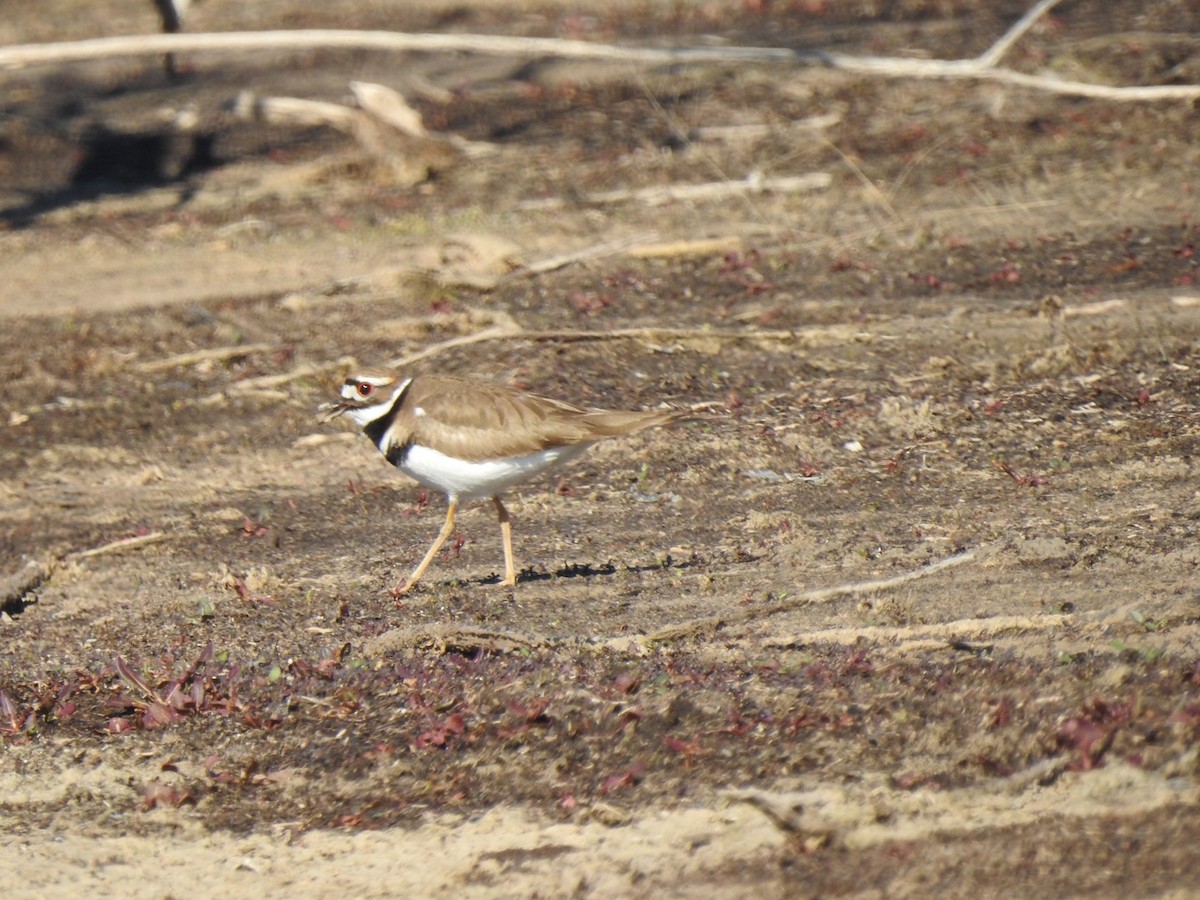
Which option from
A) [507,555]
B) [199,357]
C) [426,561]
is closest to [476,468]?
[507,555]

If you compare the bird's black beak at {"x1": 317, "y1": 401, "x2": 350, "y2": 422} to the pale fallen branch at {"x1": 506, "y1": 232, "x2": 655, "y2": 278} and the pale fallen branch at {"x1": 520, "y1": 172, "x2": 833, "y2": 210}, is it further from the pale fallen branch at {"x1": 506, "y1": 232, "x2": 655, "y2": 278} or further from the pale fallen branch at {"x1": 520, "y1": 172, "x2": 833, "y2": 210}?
the pale fallen branch at {"x1": 520, "y1": 172, "x2": 833, "y2": 210}

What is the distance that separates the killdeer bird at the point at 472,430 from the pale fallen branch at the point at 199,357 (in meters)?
4.15

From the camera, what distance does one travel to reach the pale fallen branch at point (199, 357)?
11305 mm

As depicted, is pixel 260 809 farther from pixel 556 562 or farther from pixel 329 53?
pixel 329 53

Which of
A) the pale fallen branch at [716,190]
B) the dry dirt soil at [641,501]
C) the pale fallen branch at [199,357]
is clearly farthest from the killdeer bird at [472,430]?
the pale fallen branch at [716,190]

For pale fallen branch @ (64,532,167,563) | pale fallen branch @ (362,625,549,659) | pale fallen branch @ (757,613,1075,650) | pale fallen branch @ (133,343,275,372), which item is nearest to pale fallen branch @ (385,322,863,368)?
pale fallen branch @ (133,343,275,372)

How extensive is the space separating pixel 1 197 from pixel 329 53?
5768 millimetres

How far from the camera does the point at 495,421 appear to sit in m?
7.03

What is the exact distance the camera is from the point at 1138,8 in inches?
672

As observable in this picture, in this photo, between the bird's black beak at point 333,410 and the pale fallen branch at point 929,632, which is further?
the bird's black beak at point 333,410

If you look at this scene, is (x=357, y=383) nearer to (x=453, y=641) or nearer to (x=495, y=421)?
(x=495, y=421)

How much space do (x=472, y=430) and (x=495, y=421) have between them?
12 cm

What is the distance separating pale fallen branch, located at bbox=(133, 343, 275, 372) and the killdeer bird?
415 centimetres

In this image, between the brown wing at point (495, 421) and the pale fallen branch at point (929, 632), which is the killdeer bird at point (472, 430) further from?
the pale fallen branch at point (929, 632)
